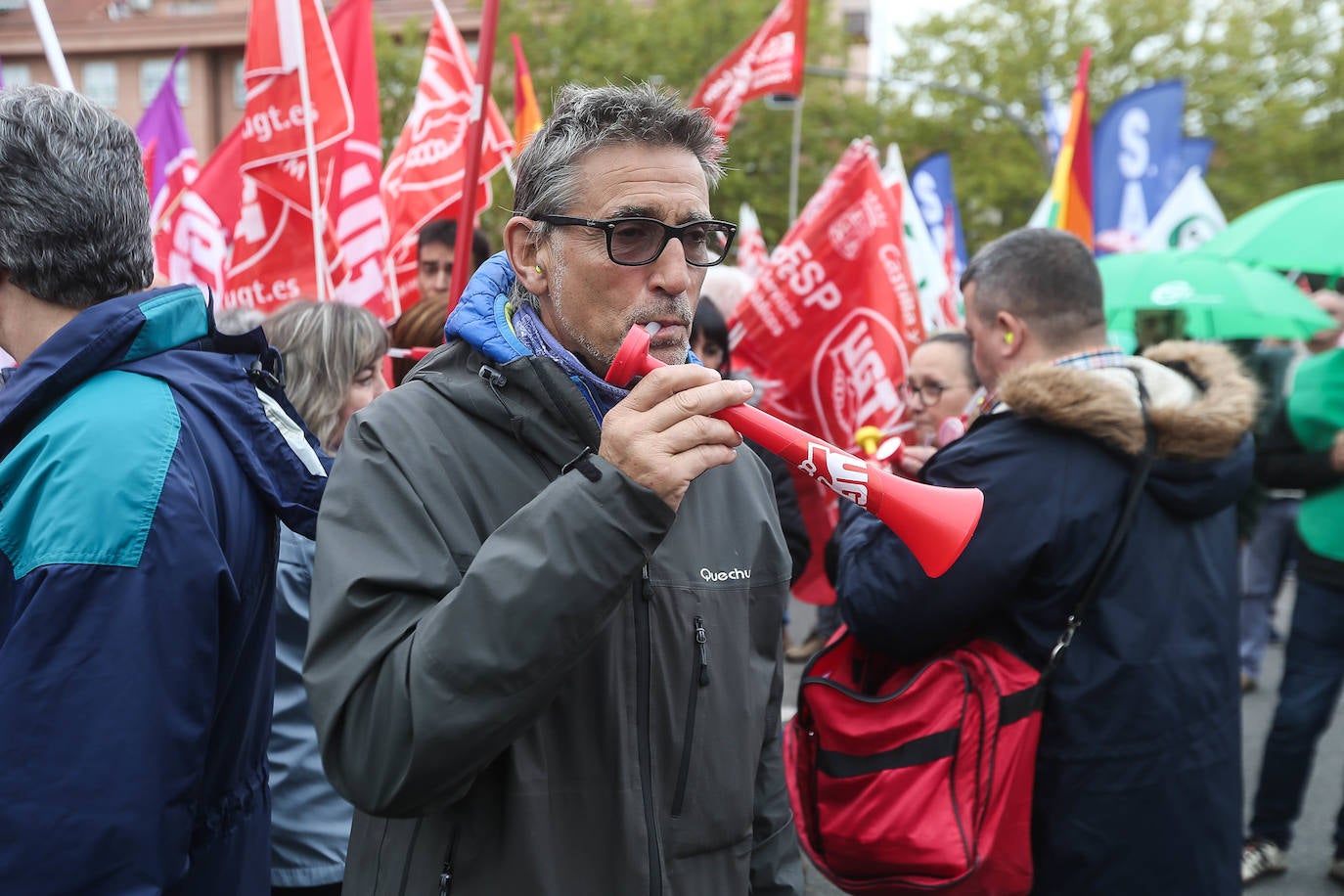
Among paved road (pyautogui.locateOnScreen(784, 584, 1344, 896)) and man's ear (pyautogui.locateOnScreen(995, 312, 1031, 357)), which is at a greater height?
man's ear (pyautogui.locateOnScreen(995, 312, 1031, 357))

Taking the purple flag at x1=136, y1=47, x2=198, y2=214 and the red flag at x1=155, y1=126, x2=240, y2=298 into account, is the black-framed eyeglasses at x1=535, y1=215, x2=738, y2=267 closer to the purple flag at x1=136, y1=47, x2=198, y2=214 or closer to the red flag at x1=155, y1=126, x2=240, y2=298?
the red flag at x1=155, y1=126, x2=240, y2=298

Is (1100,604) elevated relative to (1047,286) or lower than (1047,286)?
lower

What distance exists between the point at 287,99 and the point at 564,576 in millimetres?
4079

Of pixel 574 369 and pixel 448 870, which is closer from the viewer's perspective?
pixel 448 870

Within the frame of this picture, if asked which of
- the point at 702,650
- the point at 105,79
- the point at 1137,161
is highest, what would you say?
the point at 105,79

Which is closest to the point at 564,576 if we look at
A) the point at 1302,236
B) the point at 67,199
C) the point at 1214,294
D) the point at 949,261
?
the point at 67,199

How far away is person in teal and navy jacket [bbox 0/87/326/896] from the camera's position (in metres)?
1.48

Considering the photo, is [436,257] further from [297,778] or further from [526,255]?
[526,255]

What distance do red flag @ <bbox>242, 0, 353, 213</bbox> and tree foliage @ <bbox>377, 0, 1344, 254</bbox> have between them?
63.3 feet

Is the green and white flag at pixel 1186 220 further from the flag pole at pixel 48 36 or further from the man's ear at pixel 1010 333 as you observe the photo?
the flag pole at pixel 48 36

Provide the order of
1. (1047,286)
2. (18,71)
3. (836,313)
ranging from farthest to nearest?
(18,71) → (836,313) → (1047,286)

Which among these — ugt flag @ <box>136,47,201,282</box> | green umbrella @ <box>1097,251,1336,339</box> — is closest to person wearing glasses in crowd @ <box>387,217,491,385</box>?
ugt flag @ <box>136,47,201,282</box>

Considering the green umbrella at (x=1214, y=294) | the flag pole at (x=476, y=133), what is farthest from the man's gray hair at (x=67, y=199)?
the green umbrella at (x=1214, y=294)

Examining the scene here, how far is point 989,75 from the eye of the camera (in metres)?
26.6
